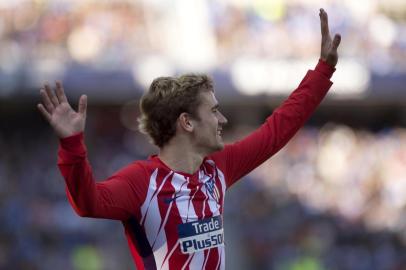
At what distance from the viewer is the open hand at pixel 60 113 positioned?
12.5ft

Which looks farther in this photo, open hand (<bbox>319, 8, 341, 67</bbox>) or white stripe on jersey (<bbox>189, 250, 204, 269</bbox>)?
open hand (<bbox>319, 8, 341, 67</bbox>)

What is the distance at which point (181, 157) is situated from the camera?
14.7 feet

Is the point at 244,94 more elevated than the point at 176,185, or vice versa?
the point at 176,185

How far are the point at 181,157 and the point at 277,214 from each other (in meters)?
9.72

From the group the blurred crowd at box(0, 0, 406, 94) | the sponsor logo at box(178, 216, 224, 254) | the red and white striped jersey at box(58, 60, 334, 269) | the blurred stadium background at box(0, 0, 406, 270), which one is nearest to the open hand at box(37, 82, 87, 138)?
the red and white striped jersey at box(58, 60, 334, 269)

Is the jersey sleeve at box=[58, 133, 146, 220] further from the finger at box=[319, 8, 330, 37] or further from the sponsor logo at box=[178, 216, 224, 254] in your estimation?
the finger at box=[319, 8, 330, 37]

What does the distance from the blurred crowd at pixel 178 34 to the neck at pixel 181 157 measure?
36.1ft

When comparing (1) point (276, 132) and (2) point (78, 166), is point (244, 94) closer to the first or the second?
(1) point (276, 132)

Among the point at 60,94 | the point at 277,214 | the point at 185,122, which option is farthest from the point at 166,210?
the point at 277,214

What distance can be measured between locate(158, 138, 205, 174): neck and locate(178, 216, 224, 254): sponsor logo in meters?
0.27

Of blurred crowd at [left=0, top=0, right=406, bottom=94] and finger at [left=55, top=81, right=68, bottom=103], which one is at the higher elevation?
finger at [left=55, top=81, right=68, bottom=103]

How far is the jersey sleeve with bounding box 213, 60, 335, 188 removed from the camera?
4.72m

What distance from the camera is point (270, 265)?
520 inches

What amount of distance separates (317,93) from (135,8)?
11360 millimetres
